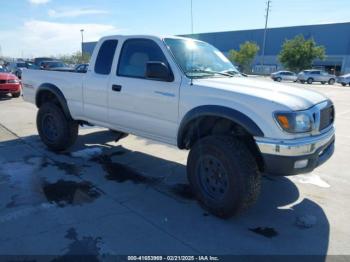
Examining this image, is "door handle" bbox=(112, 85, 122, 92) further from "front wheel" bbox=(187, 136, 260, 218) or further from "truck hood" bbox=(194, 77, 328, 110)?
"front wheel" bbox=(187, 136, 260, 218)

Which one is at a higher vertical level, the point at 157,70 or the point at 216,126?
the point at 157,70

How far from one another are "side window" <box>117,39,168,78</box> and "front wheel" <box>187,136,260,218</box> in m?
1.36

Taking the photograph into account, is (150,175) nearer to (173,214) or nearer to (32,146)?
(173,214)

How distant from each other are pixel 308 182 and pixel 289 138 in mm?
1848

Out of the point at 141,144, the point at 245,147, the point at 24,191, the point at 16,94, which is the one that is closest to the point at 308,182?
the point at 245,147

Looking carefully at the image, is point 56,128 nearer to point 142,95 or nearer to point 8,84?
point 142,95

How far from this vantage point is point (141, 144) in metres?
6.50

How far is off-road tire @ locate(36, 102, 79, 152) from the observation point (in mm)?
5734

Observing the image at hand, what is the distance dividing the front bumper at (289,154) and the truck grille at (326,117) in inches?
11.6

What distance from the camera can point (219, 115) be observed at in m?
3.51

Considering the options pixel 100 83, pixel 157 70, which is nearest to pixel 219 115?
pixel 157 70

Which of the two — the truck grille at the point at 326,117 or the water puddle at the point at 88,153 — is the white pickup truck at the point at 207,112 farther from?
the water puddle at the point at 88,153

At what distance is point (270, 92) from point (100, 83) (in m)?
2.63

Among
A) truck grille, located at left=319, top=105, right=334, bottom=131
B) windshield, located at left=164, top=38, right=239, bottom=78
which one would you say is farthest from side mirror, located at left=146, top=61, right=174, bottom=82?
truck grille, located at left=319, top=105, right=334, bottom=131
